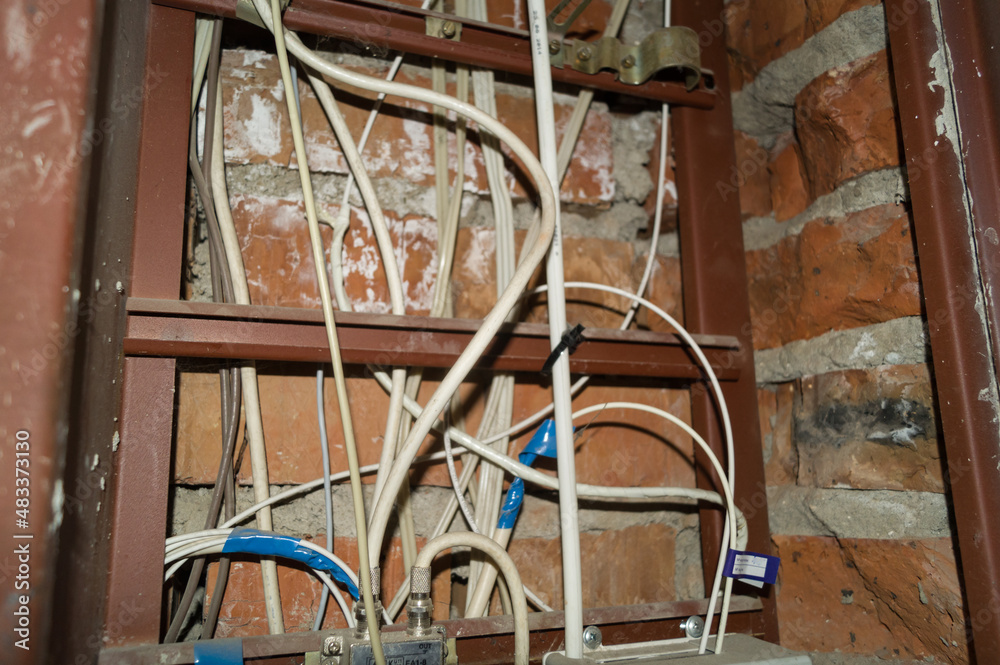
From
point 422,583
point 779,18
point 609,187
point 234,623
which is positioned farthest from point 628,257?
point 234,623

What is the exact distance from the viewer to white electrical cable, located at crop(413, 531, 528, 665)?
22.2 inches

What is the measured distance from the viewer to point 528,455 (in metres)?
0.69

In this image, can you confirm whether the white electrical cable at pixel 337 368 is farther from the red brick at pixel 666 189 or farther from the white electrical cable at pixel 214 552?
the red brick at pixel 666 189

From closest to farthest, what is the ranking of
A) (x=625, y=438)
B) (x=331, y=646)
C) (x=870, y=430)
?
(x=331, y=646)
(x=870, y=430)
(x=625, y=438)

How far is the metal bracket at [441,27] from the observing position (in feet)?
2.35

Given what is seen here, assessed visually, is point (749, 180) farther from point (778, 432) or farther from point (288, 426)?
point (288, 426)

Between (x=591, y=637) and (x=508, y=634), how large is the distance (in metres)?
0.08

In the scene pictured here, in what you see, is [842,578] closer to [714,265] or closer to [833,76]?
[714,265]

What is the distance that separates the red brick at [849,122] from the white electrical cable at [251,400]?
0.64 m

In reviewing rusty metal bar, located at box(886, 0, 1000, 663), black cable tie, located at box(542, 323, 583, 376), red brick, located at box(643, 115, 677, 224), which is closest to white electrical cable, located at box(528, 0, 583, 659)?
black cable tie, located at box(542, 323, 583, 376)

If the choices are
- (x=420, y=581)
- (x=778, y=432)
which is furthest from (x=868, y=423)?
(x=420, y=581)

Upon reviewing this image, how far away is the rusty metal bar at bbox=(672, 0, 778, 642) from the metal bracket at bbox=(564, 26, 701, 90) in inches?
2.7

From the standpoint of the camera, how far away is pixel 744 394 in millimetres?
757

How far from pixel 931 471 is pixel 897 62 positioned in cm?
39
